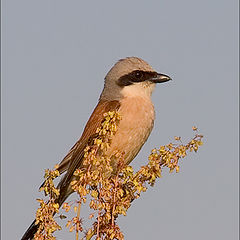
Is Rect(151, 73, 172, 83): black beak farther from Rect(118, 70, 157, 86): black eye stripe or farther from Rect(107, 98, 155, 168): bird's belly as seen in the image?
Rect(107, 98, 155, 168): bird's belly

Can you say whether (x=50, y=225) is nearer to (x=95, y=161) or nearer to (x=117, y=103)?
(x=95, y=161)

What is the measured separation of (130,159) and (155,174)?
72.0 inches

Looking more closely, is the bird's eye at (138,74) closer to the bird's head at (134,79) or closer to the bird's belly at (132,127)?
the bird's head at (134,79)

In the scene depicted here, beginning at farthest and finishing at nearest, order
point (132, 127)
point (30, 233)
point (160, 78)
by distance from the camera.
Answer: point (160, 78) → point (132, 127) → point (30, 233)

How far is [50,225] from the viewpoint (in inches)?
116

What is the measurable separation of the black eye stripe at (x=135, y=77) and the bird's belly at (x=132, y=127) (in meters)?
0.22

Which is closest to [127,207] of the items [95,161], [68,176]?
[95,161]

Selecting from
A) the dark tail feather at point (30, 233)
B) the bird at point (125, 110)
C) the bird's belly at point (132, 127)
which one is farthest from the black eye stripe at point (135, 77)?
the dark tail feather at point (30, 233)

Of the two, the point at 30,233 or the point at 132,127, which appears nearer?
the point at 30,233

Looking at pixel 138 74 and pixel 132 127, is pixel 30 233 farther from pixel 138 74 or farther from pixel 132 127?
pixel 138 74

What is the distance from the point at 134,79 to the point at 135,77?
0.02 metres

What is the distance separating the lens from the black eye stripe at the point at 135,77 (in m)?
5.52

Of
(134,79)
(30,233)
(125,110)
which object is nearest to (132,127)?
(125,110)

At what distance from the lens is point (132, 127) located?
17.0 ft
